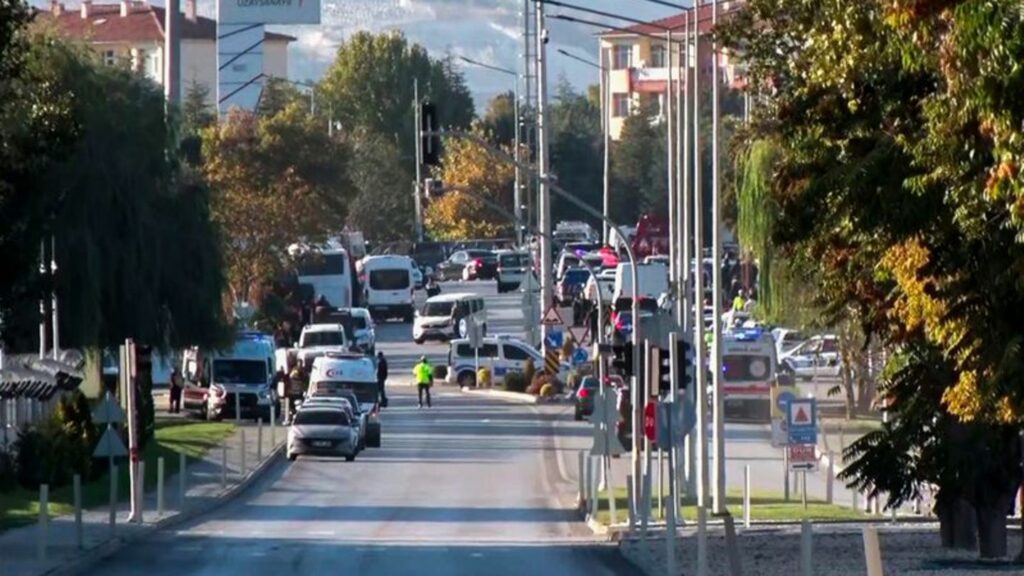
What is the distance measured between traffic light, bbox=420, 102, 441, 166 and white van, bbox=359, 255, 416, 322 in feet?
187

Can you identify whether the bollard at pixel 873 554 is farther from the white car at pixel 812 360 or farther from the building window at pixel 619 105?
the building window at pixel 619 105

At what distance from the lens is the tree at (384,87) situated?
156m

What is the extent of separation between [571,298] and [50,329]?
5038cm

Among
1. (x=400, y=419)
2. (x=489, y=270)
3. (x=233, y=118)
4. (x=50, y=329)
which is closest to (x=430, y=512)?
(x=50, y=329)

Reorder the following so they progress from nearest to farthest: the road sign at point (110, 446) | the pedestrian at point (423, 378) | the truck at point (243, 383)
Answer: the road sign at point (110, 446) → the truck at point (243, 383) → the pedestrian at point (423, 378)

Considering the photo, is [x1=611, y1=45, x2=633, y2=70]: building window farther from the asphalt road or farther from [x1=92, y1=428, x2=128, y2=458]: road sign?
[x1=92, y1=428, x2=128, y2=458]: road sign

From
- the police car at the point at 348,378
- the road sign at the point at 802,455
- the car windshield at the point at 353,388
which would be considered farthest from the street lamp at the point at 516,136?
the road sign at the point at 802,455

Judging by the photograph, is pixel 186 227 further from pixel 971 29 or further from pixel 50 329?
pixel 971 29

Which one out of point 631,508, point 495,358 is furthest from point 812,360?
point 631,508

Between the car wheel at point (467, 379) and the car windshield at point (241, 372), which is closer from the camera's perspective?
the car windshield at point (241, 372)

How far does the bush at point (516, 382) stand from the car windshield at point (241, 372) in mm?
11082

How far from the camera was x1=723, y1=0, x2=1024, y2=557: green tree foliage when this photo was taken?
13.9 m

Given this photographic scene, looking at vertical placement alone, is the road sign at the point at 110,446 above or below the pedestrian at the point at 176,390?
above

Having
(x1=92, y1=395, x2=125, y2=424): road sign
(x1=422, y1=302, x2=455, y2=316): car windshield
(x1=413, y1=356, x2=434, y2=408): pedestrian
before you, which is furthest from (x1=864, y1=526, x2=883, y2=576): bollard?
(x1=422, y1=302, x2=455, y2=316): car windshield
